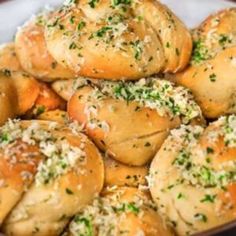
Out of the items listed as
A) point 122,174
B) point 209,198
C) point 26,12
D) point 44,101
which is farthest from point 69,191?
point 26,12

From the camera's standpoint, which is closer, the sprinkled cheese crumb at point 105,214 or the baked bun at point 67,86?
the sprinkled cheese crumb at point 105,214

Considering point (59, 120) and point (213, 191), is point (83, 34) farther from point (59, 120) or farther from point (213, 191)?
point (213, 191)

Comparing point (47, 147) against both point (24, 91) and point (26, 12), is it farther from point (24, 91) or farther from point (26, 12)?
point (26, 12)

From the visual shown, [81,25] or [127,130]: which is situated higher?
[81,25]

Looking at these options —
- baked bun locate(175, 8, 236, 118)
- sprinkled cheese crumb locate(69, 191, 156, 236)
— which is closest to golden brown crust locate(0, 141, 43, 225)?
sprinkled cheese crumb locate(69, 191, 156, 236)

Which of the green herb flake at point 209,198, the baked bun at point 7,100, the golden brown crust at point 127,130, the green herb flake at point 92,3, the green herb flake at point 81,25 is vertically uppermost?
the green herb flake at point 92,3

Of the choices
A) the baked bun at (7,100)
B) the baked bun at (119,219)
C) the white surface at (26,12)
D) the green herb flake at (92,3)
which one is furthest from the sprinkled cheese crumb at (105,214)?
the white surface at (26,12)

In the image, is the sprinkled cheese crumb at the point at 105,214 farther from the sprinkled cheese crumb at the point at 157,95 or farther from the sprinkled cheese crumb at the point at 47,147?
the sprinkled cheese crumb at the point at 157,95
